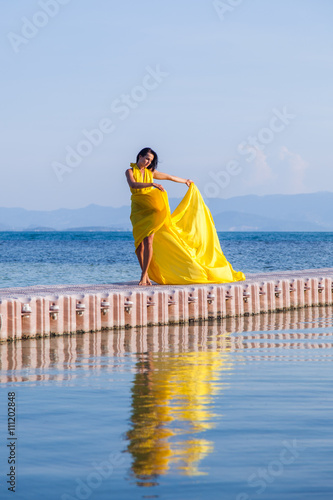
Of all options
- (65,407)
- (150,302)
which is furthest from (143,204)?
(65,407)

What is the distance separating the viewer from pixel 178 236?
16.1 meters

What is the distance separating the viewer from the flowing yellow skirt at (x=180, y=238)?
50.1 ft

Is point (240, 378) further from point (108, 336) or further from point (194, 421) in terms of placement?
point (108, 336)

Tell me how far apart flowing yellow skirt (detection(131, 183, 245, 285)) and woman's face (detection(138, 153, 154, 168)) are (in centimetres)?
51

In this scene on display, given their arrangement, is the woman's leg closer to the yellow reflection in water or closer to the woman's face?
the woman's face

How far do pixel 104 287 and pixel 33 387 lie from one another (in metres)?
7.04

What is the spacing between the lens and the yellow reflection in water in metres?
6.13

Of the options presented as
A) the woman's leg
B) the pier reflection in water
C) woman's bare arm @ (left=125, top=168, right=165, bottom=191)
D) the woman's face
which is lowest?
the pier reflection in water

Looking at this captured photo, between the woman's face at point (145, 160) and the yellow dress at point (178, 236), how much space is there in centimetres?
10

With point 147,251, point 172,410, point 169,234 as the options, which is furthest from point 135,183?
point 172,410

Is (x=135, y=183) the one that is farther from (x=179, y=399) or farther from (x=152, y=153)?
(x=179, y=399)

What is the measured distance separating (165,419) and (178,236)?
8.88 m

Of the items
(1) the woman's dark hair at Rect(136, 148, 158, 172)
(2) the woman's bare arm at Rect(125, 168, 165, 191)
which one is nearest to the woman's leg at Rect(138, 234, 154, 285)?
(2) the woman's bare arm at Rect(125, 168, 165, 191)

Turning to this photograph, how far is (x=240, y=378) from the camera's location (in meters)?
9.49
